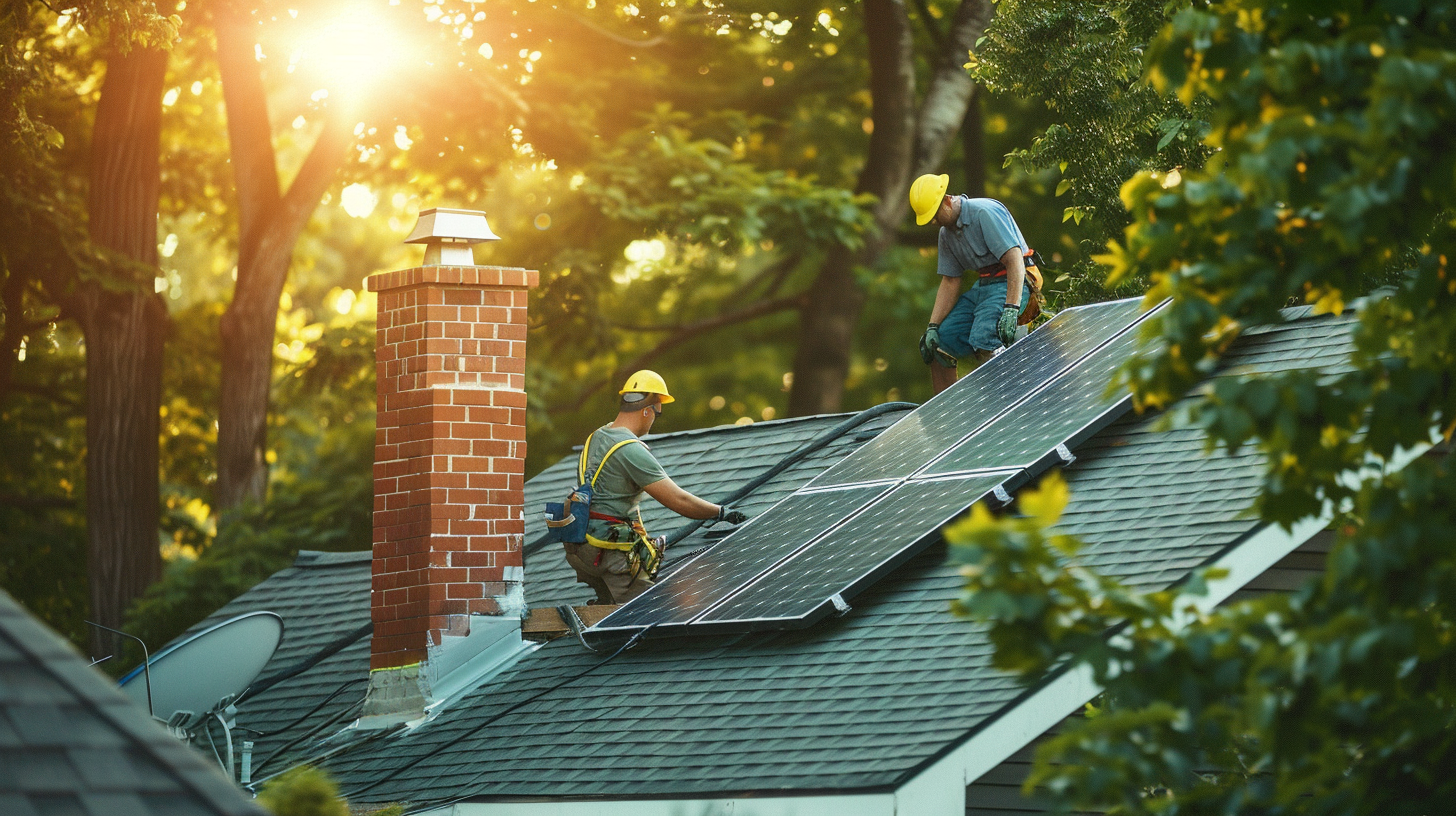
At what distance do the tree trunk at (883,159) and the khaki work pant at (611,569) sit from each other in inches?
629

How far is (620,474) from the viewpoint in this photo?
9773 mm

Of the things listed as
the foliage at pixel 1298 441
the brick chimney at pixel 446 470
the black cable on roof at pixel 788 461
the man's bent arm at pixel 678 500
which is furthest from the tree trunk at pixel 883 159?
the foliage at pixel 1298 441

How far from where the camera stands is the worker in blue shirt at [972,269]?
10.8 m

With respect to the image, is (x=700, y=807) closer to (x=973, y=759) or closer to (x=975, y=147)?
(x=973, y=759)

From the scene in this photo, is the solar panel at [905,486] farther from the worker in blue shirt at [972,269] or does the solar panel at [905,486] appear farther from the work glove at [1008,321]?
the worker in blue shirt at [972,269]

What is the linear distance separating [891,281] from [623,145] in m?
4.84

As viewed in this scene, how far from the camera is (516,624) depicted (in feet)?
33.2

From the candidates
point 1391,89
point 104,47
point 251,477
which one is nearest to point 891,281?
point 251,477

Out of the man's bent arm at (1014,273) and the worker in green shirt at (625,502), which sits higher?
the man's bent arm at (1014,273)

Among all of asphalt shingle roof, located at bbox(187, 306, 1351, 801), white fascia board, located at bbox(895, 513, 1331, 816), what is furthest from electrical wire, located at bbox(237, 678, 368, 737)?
white fascia board, located at bbox(895, 513, 1331, 816)

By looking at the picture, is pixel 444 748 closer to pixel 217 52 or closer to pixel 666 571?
pixel 666 571

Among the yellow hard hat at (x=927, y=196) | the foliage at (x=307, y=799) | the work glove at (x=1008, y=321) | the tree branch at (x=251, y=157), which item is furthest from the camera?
the tree branch at (x=251, y=157)

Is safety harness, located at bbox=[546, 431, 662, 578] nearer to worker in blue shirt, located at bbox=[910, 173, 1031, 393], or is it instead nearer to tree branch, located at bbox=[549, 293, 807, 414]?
worker in blue shirt, located at bbox=[910, 173, 1031, 393]

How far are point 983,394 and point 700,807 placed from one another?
381 cm
